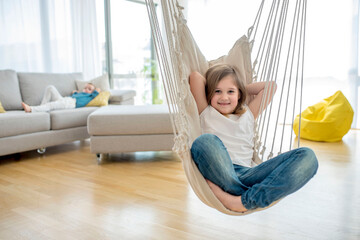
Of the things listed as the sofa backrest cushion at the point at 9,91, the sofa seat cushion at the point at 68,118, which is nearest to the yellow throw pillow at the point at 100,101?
the sofa seat cushion at the point at 68,118

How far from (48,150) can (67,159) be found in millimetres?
487

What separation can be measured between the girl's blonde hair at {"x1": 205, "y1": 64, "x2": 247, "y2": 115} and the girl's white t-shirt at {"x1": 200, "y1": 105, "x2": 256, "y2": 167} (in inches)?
1.9

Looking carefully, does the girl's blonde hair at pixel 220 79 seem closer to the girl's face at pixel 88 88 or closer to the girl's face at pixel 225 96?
the girl's face at pixel 225 96

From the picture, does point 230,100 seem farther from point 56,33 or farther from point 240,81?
point 56,33

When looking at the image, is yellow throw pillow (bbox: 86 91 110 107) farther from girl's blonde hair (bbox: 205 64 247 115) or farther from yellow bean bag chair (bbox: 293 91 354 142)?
girl's blonde hair (bbox: 205 64 247 115)

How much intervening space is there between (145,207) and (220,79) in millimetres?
768

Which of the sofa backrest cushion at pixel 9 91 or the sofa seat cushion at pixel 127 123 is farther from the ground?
the sofa backrest cushion at pixel 9 91

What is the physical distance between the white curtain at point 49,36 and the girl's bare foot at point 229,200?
11.1ft

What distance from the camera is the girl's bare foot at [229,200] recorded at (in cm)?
103

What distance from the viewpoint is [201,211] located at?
1.60m

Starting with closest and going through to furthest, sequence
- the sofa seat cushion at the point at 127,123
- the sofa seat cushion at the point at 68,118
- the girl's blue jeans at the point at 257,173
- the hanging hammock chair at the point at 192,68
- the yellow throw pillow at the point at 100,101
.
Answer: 1. the girl's blue jeans at the point at 257,173
2. the hanging hammock chair at the point at 192,68
3. the sofa seat cushion at the point at 127,123
4. the sofa seat cushion at the point at 68,118
5. the yellow throw pillow at the point at 100,101

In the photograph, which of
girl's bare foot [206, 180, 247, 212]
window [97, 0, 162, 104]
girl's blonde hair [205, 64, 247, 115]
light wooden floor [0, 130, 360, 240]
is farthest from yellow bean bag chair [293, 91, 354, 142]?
window [97, 0, 162, 104]

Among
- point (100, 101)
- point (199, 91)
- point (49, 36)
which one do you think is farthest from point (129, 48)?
point (199, 91)

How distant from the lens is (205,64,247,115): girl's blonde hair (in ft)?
A: 4.49
